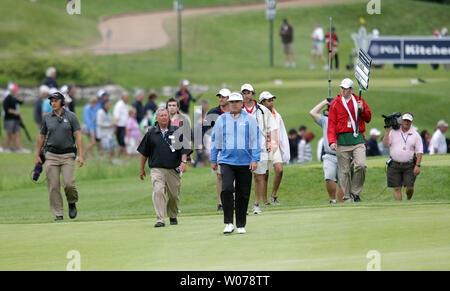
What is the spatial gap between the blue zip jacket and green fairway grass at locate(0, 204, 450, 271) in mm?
1089

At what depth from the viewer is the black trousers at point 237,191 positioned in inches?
554

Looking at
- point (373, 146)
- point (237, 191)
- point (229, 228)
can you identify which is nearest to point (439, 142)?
point (373, 146)

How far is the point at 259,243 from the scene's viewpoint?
1281 centimetres

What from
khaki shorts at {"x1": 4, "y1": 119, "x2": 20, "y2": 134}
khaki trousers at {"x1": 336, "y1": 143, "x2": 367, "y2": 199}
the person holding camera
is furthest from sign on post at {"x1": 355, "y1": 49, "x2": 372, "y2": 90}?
khaki shorts at {"x1": 4, "y1": 119, "x2": 20, "y2": 134}

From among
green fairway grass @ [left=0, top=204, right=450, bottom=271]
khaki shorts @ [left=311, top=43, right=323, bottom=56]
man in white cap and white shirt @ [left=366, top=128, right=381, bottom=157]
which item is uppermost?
khaki shorts @ [left=311, top=43, right=323, bottom=56]

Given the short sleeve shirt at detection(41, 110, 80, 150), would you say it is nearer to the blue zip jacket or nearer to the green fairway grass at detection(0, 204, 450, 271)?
the green fairway grass at detection(0, 204, 450, 271)

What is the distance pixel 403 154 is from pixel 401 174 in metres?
0.49

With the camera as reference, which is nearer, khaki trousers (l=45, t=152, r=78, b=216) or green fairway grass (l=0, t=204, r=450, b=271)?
green fairway grass (l=0, t=204, r=450, b=271)

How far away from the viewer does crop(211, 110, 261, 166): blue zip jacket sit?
1415 centimetres

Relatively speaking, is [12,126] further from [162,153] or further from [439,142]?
[162,153]

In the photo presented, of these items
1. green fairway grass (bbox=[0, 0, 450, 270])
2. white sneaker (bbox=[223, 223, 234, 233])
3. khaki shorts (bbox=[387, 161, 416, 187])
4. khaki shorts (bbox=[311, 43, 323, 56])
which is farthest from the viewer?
khaki shorts (bbox=[311, 43, 323, 56])

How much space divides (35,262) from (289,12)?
57.0 metres

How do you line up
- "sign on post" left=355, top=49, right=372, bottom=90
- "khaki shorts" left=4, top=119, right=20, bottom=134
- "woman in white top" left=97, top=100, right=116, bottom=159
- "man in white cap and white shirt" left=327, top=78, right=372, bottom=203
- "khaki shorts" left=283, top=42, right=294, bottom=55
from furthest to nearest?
1. "khaki shorts" left=283, top=42, right=294, bottom=55
2. "khaki shorts" left=4, top=119, right=20, bottom=134
3. "woman in white top" left=97, top=100, right=116, bottom=159
4. "man in white cap and white shirt" left=327, top=78, right=372, bottom=203
5. "sign on post" left=355, top=49, right=372, bottom=90
